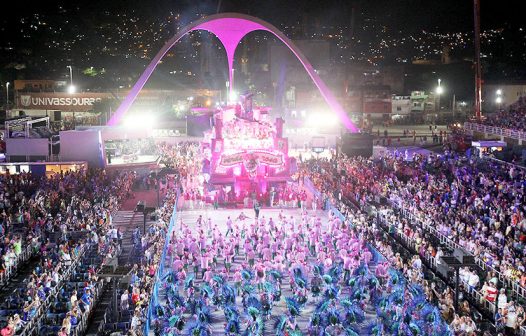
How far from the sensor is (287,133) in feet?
208

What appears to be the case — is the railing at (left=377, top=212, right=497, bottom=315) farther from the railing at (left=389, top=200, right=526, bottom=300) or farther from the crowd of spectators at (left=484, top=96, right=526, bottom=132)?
the crowd of spectators at (left=484, top=96, right=526, bottom=132)

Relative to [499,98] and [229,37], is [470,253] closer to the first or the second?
[229,37]

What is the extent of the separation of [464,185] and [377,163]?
11410 millimetres

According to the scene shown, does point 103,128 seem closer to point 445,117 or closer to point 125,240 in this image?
point 125,240

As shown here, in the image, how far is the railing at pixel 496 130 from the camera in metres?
46.6

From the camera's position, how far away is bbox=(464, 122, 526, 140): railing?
4656 centimetres

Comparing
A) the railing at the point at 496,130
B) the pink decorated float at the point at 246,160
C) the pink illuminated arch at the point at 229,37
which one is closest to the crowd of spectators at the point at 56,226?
the pink decorated float at the point at 246,160

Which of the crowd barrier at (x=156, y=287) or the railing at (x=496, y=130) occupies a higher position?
the railing at (x=496, y=130)

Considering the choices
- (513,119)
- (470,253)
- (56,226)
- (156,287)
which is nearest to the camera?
(156,287)

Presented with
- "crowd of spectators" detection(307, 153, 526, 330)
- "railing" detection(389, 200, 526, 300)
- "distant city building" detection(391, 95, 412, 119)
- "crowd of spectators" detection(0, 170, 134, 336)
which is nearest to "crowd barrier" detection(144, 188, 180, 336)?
"crowd of spectators" detection(0, 170, 134, 336)

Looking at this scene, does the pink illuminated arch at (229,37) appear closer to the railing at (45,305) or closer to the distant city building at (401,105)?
the distant city building at (401,105)

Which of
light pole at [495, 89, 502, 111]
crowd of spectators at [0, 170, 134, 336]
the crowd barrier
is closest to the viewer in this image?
the crowd barrier

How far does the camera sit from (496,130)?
4997 centimetres

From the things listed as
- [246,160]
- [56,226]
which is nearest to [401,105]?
[246,160]
